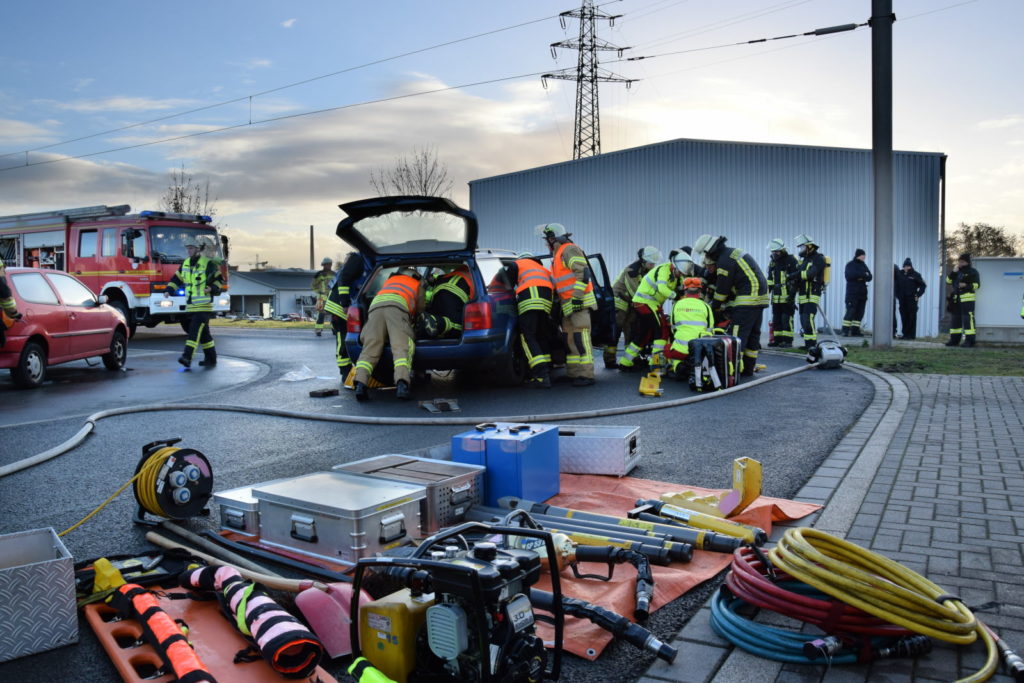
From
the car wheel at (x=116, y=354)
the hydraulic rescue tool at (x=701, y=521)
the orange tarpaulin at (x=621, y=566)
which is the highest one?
the car wheel at (x=116, y=354)

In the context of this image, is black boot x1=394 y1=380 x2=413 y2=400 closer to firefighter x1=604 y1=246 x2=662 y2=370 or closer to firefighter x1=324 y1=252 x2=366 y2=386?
firefighter x1=324 y1=252 x2=366 y2=386

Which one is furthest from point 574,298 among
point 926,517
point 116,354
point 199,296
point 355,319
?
point 116,354

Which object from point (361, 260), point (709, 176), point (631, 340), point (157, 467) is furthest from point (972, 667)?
point (709, 176)

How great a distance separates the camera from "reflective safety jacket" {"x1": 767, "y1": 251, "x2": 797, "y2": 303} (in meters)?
17.0

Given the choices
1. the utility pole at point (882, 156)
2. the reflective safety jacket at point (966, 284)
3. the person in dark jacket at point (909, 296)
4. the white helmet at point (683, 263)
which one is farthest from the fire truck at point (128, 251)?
the person in dark jacket at point (909, 296)

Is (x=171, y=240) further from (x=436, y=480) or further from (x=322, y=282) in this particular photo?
(x=436, y=480)

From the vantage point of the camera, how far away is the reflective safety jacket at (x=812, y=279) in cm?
1616

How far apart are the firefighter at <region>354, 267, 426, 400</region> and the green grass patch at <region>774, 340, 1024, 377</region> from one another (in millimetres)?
7248

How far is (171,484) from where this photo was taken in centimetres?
435

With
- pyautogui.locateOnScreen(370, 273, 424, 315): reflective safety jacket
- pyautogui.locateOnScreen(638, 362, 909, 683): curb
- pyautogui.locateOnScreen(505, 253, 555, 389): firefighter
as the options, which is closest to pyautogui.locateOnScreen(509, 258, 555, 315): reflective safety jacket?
pyautogui.locateOnScreen(505, 253, 555, 389): firefighter

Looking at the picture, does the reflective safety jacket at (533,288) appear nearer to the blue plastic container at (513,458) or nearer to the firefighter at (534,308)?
the firefighter at (534,308)

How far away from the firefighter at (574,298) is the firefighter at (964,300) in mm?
11418

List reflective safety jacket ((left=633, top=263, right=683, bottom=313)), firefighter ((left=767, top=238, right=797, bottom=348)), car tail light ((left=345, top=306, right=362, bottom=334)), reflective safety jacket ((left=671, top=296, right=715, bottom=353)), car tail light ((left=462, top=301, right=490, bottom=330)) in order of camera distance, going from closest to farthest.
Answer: car tail light ((left=462, top=301, right=490, bottom=330))
car tail light ((left=345, top=306, right=362, bottom=334))
reflective safety jacket ((left=671, top=296, right=715, bottom=353))
reflective safety jacket ((left=633, top=263, right=683, bottom=313))
firefighter ((left=767, top=238, right=797, bottom=348))

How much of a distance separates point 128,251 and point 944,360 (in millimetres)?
17782
